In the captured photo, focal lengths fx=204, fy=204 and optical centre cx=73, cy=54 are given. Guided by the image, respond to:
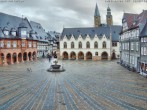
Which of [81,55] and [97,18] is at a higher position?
[97,18]

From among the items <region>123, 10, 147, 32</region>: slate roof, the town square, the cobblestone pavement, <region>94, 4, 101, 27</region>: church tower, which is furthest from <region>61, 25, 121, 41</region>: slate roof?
the cobblestone pavement

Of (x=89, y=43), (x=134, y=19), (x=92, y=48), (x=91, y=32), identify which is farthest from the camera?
(x=91, y=32)

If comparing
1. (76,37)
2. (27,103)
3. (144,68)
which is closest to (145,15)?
(144,68)

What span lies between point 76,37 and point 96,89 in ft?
180

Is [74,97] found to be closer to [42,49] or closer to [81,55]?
[81,55]

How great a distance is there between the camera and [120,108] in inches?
734

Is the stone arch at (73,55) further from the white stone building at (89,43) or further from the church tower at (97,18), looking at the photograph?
the church tower at (97,18)

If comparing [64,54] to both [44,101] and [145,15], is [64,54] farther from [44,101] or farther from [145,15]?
[44,101]

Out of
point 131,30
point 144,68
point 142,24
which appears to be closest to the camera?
point 144,68

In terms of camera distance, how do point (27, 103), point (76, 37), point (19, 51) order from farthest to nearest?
point (76, 37)
point (19, 51)
point (27, 103)

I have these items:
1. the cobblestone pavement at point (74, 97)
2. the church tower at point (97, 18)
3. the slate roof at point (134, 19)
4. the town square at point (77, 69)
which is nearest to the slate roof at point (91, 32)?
the town square at point (77, 69)

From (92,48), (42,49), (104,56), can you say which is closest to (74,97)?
(92,48)

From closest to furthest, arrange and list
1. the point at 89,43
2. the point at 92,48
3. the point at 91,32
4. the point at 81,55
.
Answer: the point at 92,48 < the point at 89,43 < the point at 91,32 < the point at 81,55

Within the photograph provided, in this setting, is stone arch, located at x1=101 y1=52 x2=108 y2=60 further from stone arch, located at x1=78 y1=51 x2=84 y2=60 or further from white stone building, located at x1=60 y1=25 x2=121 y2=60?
stone arch, located at x1=78 y1=51 x2=84 y2=60
